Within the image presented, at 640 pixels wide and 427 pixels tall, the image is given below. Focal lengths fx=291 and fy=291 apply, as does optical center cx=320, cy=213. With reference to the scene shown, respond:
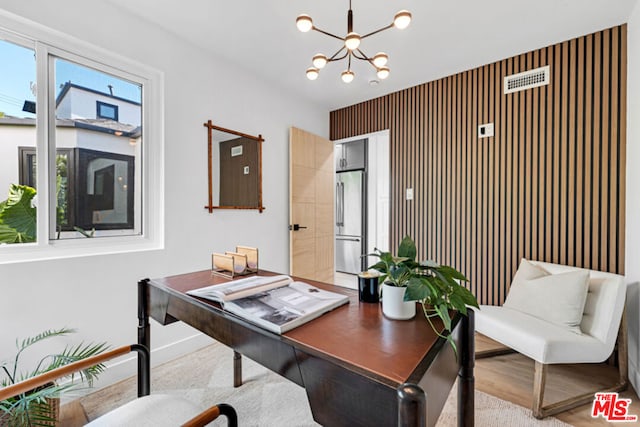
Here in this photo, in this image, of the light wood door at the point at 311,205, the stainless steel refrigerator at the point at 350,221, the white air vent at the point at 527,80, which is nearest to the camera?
the white air vent at the point at 527,80

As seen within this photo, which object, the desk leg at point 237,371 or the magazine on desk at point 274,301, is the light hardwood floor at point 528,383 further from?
the magazine on desk at point 274,301

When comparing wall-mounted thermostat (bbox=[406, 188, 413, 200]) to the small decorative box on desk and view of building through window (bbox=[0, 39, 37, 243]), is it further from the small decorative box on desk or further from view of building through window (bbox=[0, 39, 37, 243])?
view of building through window (bbox=[0, 39, 37, 243])

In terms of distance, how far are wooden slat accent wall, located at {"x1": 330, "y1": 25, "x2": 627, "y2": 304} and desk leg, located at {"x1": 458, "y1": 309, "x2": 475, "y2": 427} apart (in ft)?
6.75

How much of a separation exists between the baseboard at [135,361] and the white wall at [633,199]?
309cm

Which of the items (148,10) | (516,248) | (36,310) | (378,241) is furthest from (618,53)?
(36,310)

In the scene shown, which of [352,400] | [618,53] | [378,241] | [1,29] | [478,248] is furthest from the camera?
[378,241]

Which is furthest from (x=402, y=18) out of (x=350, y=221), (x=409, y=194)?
(x=350, y=221)

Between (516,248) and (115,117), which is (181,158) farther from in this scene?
(516,248)

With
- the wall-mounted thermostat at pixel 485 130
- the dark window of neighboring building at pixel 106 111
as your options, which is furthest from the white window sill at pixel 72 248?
the wall-mounted thermostat at pixel 485 130

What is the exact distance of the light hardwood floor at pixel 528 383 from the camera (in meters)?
1.59

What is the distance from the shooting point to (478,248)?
2.82 metres

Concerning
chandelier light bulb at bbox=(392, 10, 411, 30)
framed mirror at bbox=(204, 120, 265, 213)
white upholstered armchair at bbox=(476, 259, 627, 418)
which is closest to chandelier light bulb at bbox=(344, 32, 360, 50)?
chandelier light bulb at bbox=(392, 10, 411, 30)

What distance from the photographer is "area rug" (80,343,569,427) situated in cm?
159

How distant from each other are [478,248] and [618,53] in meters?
1.79
